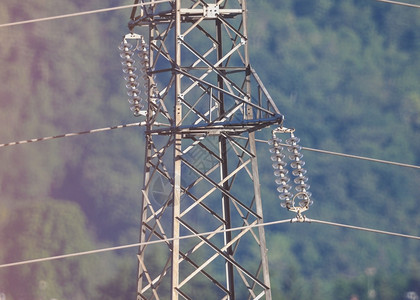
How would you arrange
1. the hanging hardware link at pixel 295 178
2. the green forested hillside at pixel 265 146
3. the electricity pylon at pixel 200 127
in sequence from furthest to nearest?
the green forested hillside at pixel 265 146 → the electricity pylon at pixel 200 127 → the hanging hardware link at pixel 295 178

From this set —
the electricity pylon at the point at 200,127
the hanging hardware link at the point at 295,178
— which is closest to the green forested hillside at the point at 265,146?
the electricity pylon at the point at 200,127

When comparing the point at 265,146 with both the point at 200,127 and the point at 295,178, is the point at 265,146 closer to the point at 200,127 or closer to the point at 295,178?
the point at 200,127

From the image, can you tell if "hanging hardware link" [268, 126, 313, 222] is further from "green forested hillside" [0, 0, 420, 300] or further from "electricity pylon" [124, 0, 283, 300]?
"green forested hillside" [0, 0, 420, 300]

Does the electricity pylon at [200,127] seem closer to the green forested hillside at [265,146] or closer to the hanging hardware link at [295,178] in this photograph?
Answer: the hanging hardware link at [295,178]

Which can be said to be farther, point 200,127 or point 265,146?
point 265,146

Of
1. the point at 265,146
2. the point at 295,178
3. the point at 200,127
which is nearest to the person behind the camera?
the point at 295,178

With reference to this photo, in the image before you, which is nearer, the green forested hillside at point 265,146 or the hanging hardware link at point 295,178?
the hanging hardware link at point 295,178

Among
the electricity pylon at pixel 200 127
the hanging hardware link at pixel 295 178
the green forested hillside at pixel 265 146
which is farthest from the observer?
the green forested hillside at pixel 265 146

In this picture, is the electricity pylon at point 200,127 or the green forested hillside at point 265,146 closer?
the electricity pylon at point 200,127

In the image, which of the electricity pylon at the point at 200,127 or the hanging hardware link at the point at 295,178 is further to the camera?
the electricity pylon at the point at 200,127

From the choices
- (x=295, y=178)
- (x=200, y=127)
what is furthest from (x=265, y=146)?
(x=295, y=178)
